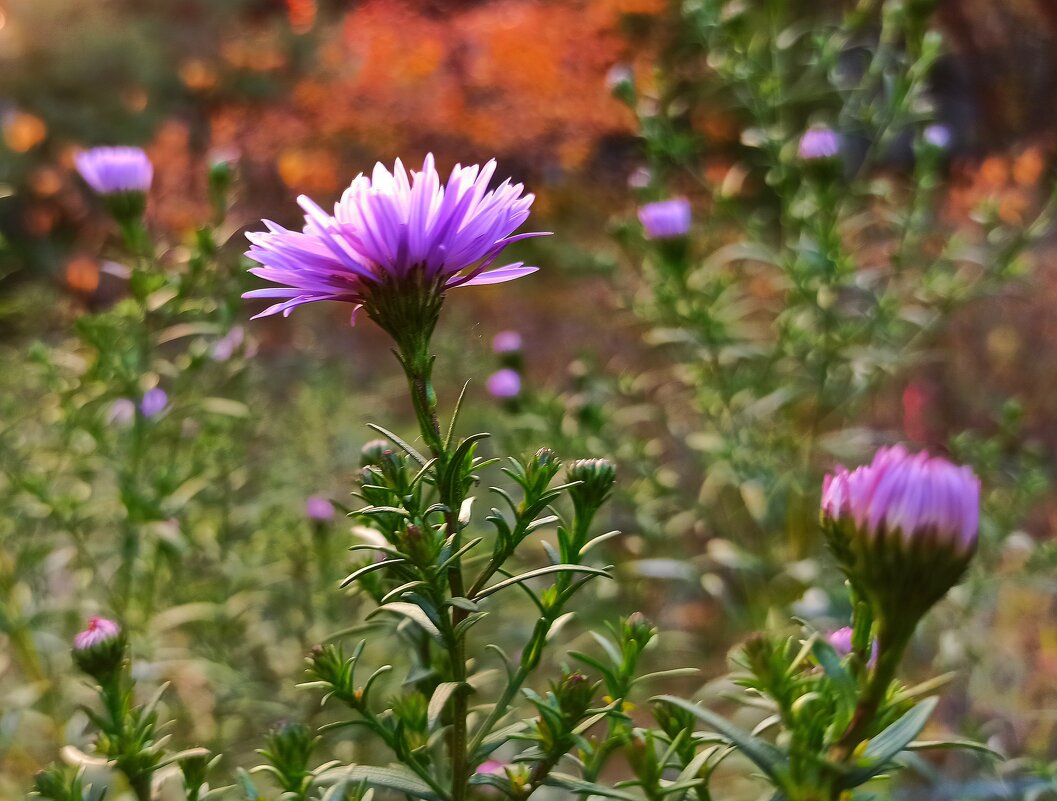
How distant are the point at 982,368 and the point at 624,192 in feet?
6.62

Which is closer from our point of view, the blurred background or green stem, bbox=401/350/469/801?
green stem, bbox=401/350/469/801

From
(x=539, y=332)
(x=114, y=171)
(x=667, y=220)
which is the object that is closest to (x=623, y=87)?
(x=667, y=220)

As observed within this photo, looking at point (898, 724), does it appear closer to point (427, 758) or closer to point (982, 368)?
point (427, 758)

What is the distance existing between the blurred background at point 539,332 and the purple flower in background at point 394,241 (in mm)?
260

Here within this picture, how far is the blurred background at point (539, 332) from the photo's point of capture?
1238mm

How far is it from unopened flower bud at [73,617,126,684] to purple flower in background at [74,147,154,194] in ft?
1.93

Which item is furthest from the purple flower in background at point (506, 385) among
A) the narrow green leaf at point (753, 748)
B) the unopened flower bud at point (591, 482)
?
the narrow green leaf at point (753, 748)

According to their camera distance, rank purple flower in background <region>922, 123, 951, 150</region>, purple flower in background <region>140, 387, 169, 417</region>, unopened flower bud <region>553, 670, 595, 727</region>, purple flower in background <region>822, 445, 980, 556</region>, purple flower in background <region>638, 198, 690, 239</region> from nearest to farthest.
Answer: purple flower in background <region>822, 445, 980, 556</region>, unopened flower bud <region>553, 670, 595, 727</region>, purple flower in background <region>140, 387, 169, 417</region>, purple flower in background <region>638, 198, 690, 239</region>, purple flower in background <region>922, 123, 951, 150</region>

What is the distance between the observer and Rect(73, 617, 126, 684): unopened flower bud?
1.83 ft

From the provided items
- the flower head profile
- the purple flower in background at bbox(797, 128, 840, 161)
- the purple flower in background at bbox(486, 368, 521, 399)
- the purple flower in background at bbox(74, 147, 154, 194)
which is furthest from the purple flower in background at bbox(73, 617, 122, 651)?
the purple flower in background at bbox(797, 128, 840, 161)

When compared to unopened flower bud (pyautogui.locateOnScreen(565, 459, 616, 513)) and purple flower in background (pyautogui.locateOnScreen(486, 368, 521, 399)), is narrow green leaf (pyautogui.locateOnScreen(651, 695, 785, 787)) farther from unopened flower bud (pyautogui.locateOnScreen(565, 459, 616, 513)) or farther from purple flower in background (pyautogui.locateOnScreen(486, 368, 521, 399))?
purple flower in background (pyautogui.locateOnScreen(486, 368, 521, 399))

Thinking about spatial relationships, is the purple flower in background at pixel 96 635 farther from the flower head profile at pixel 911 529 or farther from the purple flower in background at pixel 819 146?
the purple flower in background at pixel 819 146

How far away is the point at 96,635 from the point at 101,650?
10 mm

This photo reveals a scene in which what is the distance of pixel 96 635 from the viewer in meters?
0.57
